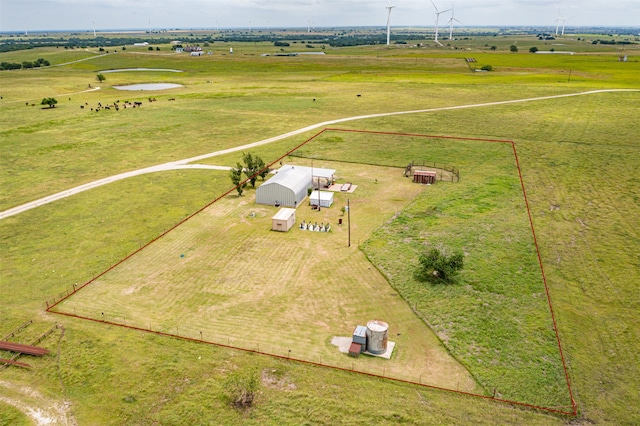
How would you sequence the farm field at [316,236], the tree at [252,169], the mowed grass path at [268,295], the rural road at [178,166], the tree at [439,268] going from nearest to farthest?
the farm field at [316,236] → the mowed grass path at [268,295] → the tree at [439,268] → the rural road at [178,166] → the tree at [252,169]

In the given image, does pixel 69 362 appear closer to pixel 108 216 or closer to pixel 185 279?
pixel 185 279

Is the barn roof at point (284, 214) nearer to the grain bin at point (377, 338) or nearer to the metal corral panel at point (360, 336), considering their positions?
the metal corral panel at point (360, 336)

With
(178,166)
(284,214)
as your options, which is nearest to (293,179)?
(284,214)

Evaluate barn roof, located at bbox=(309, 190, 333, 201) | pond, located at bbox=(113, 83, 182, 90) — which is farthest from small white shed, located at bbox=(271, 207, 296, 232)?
pond, located at bbox=(113, 83, 182, 90)

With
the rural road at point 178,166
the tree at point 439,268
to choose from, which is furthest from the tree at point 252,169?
the tree at point 439,268

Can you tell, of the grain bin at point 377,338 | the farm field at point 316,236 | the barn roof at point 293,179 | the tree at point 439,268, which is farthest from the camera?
the barn roof at point 293,179

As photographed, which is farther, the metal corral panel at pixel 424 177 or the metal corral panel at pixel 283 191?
the metal corral panel at pixel 424 177

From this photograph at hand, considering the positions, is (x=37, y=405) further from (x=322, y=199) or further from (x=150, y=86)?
(x=150, y=86)

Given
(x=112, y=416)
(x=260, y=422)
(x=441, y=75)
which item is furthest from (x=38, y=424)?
(x=441, y=75)
